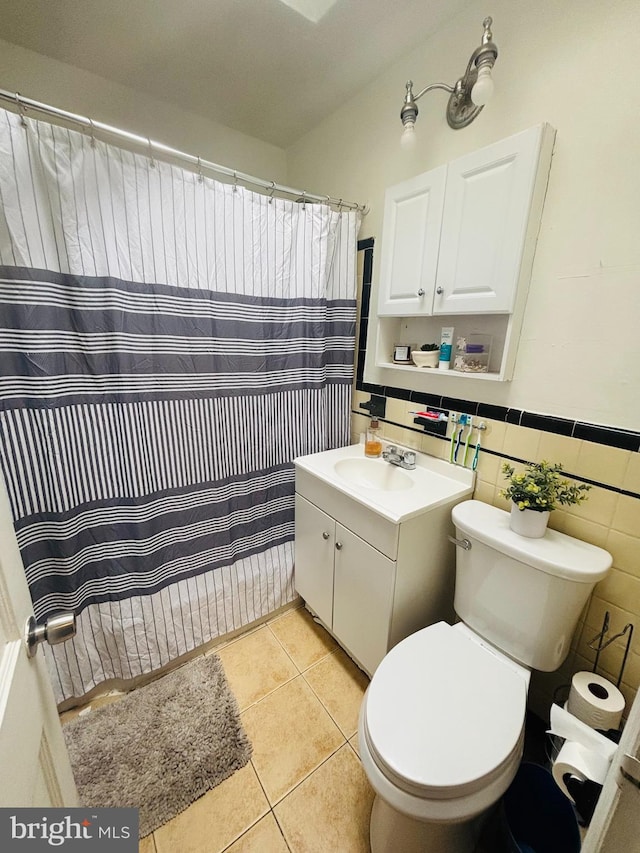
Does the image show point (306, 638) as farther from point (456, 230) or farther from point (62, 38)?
point (62, 38)

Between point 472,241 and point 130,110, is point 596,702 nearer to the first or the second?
point 472,241

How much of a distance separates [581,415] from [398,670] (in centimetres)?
93

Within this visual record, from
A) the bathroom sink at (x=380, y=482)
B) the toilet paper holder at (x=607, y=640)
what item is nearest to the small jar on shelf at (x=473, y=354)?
the bathroom sink at (x=380, y=482)

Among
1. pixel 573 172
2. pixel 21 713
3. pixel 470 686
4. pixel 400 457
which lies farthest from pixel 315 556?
pixel 573 172

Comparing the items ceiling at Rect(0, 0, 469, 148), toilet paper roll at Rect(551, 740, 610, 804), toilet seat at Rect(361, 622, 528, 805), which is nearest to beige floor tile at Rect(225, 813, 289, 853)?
toilet seat at Rect(361, 622, 528, 805)

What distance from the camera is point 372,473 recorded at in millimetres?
1569

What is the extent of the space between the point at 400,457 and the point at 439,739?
931 millimetres

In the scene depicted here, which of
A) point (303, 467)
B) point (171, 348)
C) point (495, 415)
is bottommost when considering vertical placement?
point (303, 467)

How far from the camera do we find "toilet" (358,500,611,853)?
29.8 inches

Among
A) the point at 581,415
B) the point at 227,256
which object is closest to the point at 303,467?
the point at 227,256

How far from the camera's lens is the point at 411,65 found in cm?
130

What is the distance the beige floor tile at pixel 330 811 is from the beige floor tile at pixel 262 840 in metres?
0.02

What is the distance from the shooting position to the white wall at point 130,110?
130 centimetres

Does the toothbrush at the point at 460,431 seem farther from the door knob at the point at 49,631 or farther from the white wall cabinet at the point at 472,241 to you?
the door knob at the point at 49,631
